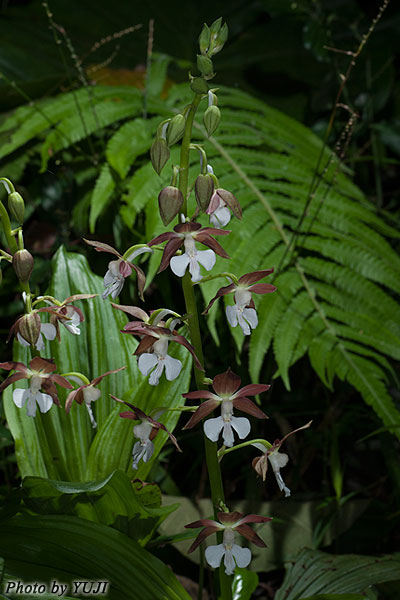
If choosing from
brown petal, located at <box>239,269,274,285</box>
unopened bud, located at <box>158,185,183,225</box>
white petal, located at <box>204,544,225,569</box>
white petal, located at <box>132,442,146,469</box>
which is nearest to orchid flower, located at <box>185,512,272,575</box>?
white petal, located at <box>204,544,225,569</box>

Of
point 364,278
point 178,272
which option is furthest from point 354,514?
point 178,272

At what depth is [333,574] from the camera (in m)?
1.20

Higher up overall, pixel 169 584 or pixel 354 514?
pixel 354 514

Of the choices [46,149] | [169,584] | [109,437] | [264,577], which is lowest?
[169,584]

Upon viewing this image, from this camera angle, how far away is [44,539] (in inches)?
39.1

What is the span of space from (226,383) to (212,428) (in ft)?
0.23

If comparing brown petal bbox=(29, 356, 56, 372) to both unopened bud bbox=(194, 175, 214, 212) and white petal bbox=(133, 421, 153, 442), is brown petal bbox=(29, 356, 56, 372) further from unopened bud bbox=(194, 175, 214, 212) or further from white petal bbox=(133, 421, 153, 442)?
unopened bud bbox=(194, 175, 214, 212)

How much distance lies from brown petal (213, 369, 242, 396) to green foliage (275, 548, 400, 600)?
0.55 m

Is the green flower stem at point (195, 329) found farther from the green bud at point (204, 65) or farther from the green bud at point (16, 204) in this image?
the green bud at point (16, 204)

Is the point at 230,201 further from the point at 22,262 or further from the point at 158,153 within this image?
the point at 22,262

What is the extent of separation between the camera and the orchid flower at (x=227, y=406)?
2.74ft

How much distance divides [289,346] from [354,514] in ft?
1.67

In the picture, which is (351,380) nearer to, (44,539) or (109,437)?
(109,437)

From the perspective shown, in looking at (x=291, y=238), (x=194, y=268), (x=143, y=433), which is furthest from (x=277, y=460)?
(x=291, y=238)
